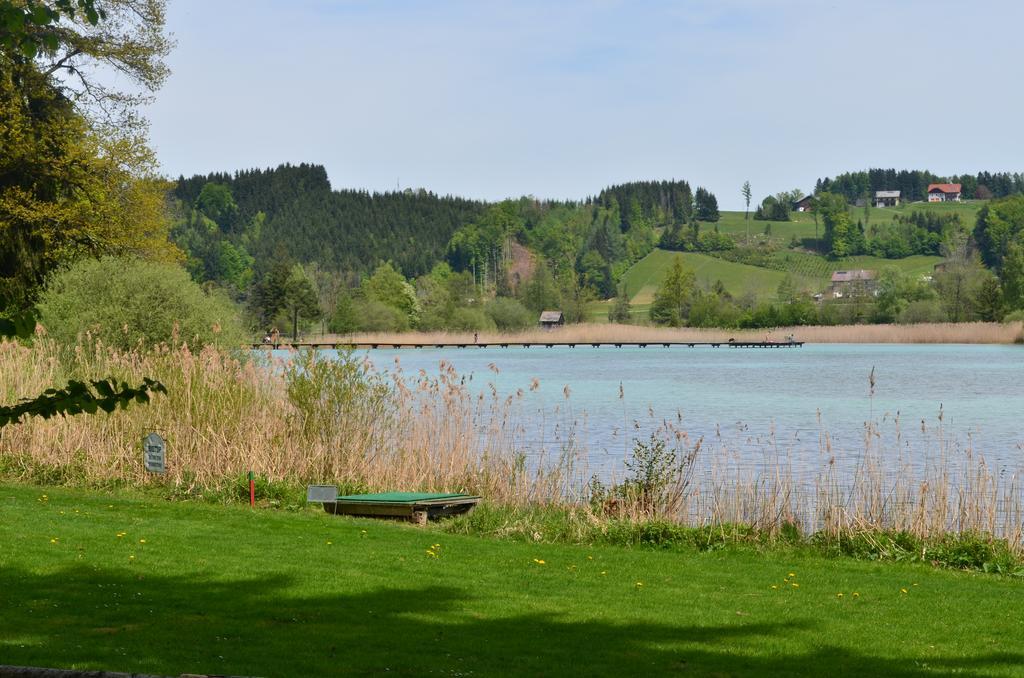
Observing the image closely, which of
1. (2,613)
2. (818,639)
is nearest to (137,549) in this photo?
(2,613)

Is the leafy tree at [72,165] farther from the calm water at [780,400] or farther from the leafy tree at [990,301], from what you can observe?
the leafy tree at [990,301]

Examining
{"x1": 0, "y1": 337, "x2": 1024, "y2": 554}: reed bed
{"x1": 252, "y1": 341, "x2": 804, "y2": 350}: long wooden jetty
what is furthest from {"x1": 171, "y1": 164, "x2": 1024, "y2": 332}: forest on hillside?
{"x1": 0, "y1": 337, "x2": 1024, "y2": 554}: reed bed

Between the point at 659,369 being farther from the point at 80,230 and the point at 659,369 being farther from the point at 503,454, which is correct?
the point at 503,454

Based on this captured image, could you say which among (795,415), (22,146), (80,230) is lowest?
(795,415)

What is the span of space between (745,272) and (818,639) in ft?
579

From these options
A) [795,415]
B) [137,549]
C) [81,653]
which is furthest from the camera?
[795,415]

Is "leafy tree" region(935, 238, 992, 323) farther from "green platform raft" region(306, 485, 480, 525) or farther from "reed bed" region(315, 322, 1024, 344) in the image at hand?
"green platform raft" region(306, 485, 480, 525)

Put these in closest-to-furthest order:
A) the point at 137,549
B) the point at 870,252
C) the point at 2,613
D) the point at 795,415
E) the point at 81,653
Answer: the point at 81,653 < the point at 2,613 < the point at 137,549 < the point at 795,415 < the point at 870,252

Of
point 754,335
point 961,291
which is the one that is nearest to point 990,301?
point 961,291

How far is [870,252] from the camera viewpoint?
198125 millimetres

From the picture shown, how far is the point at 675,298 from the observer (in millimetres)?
113500

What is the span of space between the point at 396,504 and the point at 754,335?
288ft

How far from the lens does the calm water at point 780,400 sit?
24891 millimetres

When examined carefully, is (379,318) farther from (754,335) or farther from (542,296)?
(754,335)
